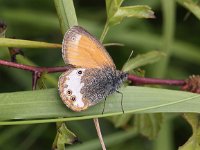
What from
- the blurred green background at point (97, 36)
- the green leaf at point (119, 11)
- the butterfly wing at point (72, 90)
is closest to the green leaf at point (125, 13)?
the green leaf at point (119, 11)

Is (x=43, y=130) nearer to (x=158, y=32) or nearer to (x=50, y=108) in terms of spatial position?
(x=158, y=32)

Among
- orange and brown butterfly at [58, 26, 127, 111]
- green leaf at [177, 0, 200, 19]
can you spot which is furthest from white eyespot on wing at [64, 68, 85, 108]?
green leaf at [177, 0, 200, 19]

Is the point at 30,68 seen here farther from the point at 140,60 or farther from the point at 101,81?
the point at 140,60

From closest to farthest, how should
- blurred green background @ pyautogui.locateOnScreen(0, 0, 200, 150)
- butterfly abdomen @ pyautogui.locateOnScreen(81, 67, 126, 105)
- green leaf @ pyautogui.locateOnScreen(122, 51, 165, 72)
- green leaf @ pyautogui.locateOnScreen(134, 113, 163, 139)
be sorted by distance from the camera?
1. butterfly abdomen @ pyautogui.locateOnScreen(81, 67, 126, 105)
2. green leaf @ pyautogui.locateOnScreen(122, 51, 165, 72)
3. green leaf @ pyautogui.locateOnScreen(134, 113, 163, 139)
4. blurred green background @ pyautogui.locateOnScreen(0, 0, 200, 150)

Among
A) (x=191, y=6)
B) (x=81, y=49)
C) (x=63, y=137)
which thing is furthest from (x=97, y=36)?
(x=63, y=137)

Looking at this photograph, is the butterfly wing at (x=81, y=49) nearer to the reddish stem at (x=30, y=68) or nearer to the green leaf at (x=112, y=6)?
the reddish stem at (x=30, y=68)

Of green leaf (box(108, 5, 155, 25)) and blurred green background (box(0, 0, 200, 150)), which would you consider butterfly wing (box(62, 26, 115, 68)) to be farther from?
blurred green background (box(0, 0, 200, 150))
